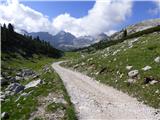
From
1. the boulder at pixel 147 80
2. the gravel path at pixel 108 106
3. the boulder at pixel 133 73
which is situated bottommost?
the gravel path at pixel 108 106

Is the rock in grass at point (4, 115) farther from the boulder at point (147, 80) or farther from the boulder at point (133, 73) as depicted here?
the boulder at point (133, 73)

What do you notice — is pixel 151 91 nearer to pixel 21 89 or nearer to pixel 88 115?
pixel 88 115

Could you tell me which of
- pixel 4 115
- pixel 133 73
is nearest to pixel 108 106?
pixel 4 115

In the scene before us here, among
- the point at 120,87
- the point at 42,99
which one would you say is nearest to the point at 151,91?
the point at 120,87

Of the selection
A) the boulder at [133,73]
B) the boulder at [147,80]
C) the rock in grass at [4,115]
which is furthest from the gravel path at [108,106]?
the rock in grass at [4,115]

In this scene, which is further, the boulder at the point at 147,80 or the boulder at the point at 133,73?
the boulder at the point at 133,73

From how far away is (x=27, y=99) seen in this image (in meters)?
30.6

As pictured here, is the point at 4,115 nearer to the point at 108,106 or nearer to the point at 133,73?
the point at 108,106

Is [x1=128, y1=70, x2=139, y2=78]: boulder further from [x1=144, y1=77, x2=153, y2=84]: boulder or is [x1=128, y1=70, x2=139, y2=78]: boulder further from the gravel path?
the gravel path

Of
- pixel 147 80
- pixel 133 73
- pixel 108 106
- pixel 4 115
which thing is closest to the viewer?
pixel 4 115

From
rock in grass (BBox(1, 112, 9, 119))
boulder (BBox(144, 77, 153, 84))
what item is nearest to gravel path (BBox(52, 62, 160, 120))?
boulder (BBox(144, 77, 153, 84))

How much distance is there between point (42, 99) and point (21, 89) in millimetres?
10511

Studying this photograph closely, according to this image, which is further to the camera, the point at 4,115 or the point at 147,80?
the point at 147,80

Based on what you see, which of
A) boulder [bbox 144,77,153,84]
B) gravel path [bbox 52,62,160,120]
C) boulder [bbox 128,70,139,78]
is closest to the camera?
gravel path [bbox 52,62,160,120]
